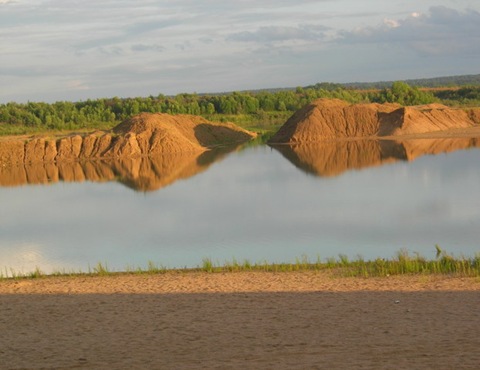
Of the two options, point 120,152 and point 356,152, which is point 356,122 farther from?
point 120,152

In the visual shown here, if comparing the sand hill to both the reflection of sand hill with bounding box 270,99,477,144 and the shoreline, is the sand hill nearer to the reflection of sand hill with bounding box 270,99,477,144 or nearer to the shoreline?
the reflection of sand hill with bounding box 270,99,477,144

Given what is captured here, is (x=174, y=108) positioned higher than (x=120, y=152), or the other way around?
(x=174, y=108)

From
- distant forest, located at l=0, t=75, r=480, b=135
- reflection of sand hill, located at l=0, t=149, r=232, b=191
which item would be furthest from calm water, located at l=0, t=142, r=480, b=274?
distant forest, located at l=0, t=75, r=480, b=135

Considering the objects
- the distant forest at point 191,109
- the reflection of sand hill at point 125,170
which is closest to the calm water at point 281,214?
the reflection of sand hill at point 125,170

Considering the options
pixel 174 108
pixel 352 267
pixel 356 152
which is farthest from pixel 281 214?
pixel 174 108

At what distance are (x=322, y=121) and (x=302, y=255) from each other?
3238 cm

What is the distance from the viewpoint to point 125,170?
34.6 meters

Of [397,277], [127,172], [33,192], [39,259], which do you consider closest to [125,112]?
[127,172]

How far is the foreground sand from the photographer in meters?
7.77

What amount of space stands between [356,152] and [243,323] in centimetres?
2881

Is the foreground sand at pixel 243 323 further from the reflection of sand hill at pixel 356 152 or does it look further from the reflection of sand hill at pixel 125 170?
the reflection of sand hill at pixel 356 152

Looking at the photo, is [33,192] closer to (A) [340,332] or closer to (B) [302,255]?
(B) [302,255]

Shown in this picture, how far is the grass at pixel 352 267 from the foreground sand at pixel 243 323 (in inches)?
15.6

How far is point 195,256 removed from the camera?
48.1 feet
